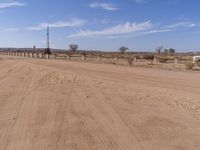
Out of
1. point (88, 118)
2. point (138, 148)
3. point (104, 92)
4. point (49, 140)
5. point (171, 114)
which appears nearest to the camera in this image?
point (138, 148)

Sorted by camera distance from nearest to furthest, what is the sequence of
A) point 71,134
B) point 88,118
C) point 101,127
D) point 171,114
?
point 71,134 → point 101,127 → point 88,118 → point 171,114

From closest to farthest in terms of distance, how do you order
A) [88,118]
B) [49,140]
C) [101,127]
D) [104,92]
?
[49,140] → [101,127] → [88,118] → [104,92]

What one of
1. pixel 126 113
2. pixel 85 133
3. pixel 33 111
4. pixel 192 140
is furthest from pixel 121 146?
pixel 33 111

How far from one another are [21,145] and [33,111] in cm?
320

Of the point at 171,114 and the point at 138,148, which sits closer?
the point at 138,148

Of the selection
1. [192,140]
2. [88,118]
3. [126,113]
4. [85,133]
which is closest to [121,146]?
[85,133]

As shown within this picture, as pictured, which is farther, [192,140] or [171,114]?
[171,114]

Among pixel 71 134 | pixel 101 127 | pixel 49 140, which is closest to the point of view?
pixel 49 140

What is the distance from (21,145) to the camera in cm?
630

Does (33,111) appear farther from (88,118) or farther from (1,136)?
(1,136)

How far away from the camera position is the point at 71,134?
711cm

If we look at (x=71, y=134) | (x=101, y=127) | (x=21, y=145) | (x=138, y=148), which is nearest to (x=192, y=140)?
(x=138, y=148)

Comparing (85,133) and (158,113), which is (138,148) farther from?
(158,113)

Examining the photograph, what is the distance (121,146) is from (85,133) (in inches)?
46.9
